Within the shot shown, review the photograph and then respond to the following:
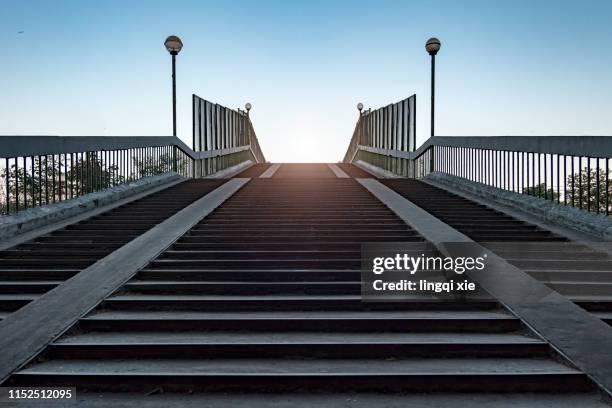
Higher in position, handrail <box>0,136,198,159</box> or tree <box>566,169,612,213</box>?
handrail <box>0,136,198,159</box>

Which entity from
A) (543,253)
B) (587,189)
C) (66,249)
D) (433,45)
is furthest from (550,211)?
(433,45)

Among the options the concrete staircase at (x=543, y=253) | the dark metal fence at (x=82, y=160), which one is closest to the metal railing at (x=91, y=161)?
the dark metal fence at (x=82, y=160)

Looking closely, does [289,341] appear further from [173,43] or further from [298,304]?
[173,43]

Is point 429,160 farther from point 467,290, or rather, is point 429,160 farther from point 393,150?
point 467,290

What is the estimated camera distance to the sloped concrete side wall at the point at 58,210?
921 cm

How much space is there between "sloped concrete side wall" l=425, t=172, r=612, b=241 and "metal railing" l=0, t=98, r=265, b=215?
715cm

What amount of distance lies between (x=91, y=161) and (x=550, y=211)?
8356mm

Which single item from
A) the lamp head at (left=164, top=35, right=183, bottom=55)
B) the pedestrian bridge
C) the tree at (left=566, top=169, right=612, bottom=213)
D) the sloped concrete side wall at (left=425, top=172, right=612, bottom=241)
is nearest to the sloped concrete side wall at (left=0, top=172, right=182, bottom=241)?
the pedestrian bridge

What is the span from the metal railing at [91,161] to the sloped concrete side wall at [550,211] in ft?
23.5

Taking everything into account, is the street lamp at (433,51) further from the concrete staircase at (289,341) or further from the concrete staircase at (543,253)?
the concrete staircase at (289,341)

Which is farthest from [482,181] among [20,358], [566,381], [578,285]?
[20,358]

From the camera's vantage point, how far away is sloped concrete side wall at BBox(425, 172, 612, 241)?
8.94m

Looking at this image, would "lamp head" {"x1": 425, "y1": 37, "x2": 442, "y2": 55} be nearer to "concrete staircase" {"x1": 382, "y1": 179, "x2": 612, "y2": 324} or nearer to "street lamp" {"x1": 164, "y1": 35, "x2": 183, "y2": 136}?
"street lamp" {"x1": 164, "y1": 35, "x2": 183, "y2": 136}

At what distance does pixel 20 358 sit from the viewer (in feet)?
16.0
